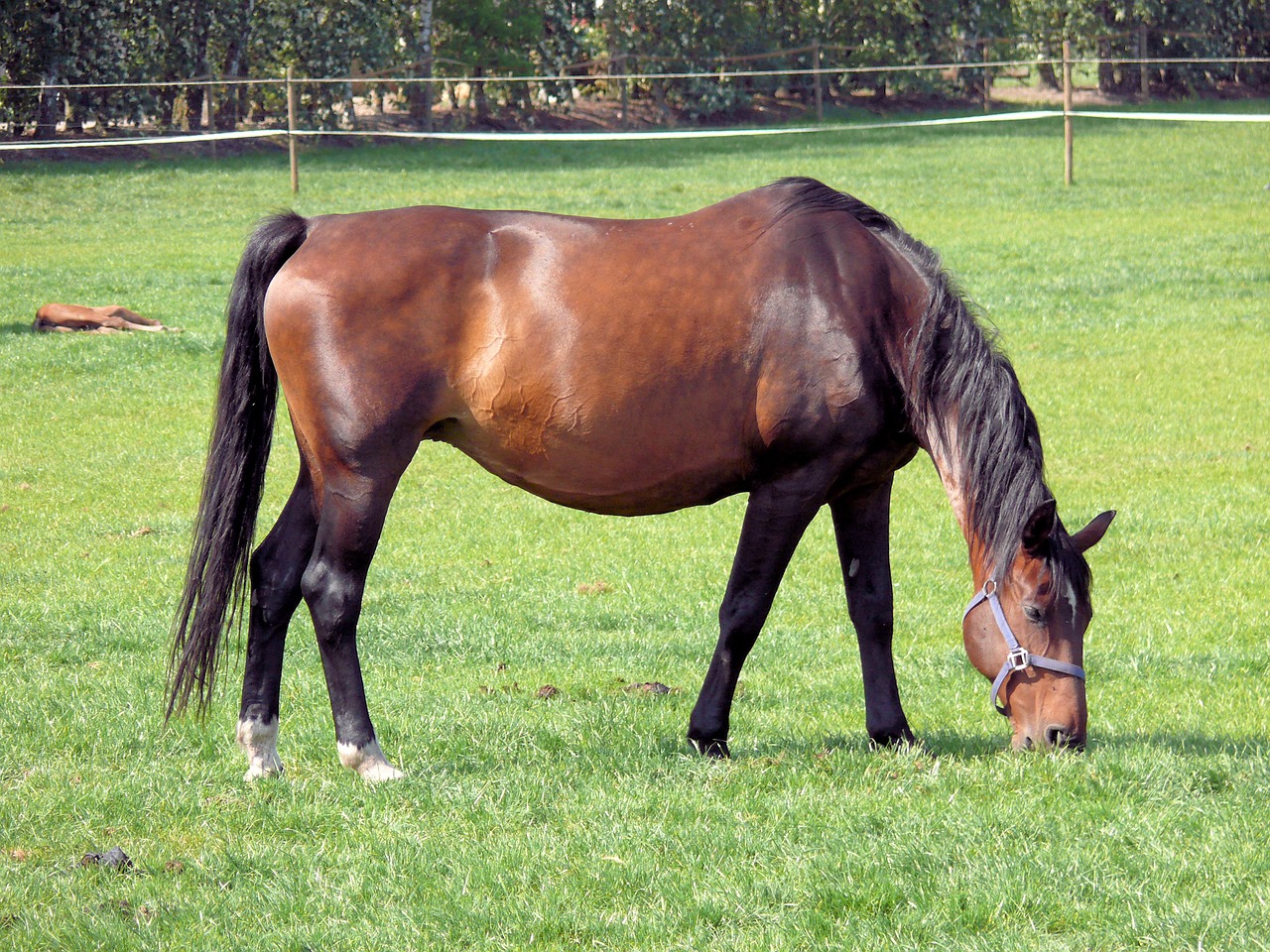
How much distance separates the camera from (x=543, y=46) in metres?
32.2

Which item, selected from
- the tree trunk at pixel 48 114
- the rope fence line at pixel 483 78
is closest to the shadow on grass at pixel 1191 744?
the rope fence line at pixel 483 78

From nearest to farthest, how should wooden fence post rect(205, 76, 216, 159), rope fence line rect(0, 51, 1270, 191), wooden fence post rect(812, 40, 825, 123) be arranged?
rope fence line rect(0, 51, 1270, 191)
wooden fence post rect(205, 76, 216, 159)
wooden fence post rect(812, 40, 825, 123)

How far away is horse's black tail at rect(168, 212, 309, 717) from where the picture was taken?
15.3 feet

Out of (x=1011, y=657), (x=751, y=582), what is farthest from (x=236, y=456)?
(x=1011, y=657)

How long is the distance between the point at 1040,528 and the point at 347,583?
2104mm

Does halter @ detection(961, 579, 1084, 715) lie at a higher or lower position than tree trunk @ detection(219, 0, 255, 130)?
lower

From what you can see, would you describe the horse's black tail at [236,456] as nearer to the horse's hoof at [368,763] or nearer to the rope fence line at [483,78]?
the horse's hoof at [368,763]

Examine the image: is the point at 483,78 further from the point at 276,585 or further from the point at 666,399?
the point at 666,399

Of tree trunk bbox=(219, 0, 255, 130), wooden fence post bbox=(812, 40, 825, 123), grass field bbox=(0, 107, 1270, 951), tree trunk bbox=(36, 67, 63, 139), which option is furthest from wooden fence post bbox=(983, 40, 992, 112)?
grass field bbox=(0, 107, 1270, 951)

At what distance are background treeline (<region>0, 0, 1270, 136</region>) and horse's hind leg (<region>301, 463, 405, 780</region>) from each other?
22.5 m

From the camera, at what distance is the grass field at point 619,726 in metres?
3.48

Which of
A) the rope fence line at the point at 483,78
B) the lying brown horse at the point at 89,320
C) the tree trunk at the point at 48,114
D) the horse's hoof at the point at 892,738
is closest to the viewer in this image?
the horse's hoof at the point at 892,738

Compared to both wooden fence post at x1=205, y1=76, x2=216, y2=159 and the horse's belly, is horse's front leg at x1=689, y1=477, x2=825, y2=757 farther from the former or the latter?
wooden fence post at x1=205, y1=76, x2=216, y2=159

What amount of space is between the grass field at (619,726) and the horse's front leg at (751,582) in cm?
17
